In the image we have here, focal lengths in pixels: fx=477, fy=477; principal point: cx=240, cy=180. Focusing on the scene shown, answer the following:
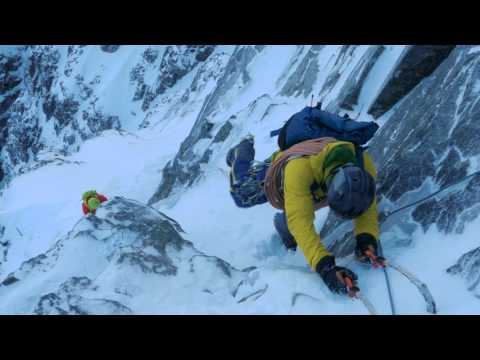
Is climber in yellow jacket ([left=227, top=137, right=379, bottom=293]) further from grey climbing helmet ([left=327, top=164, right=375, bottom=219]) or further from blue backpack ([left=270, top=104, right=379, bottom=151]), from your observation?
blue backpack ([left=270, top=104, right=379, bottom=151])

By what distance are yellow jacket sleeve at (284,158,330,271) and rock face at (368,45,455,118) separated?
99.5 inches

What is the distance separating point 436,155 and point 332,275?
160cm

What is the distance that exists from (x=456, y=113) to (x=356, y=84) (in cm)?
230

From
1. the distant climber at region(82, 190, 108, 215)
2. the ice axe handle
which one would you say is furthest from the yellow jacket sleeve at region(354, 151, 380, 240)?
the distant climber at region(82, 190, 108, 215)

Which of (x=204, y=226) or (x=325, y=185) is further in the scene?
(x=204, y=226)

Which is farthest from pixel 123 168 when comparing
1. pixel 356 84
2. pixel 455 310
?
pixel 455 310

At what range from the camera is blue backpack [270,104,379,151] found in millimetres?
3830

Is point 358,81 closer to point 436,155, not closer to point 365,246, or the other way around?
point 436,155

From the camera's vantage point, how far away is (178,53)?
28.5m

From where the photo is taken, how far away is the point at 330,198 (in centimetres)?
319

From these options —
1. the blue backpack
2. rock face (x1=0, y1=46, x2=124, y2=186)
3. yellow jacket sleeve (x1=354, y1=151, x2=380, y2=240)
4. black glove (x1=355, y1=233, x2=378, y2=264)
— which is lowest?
rock face (x1=0, y1=46, x2=124, y2=186)

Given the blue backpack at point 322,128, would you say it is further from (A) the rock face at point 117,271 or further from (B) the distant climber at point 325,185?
(A) the rock face at point 117,271

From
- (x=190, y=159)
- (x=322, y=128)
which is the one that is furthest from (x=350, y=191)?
(x=190, y=159)

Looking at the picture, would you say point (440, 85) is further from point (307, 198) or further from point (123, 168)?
point (123, 168)
